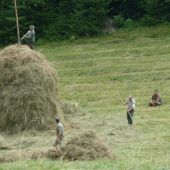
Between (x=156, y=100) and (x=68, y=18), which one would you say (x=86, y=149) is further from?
(x=68, y=18)

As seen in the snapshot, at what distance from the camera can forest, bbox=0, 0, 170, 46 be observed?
Answer: 35.2 meters

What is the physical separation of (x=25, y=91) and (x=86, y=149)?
5.35 m

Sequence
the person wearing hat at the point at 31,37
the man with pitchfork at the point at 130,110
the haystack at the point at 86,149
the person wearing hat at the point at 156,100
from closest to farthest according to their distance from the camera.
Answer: the haystack at the point at 86,149 → the man with pitchfork at the point at 130,110 → the person wearing hat at the point at 31,37 → the person wearing hat at the point at 156,100

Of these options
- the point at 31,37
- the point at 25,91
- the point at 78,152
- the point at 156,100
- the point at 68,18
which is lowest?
the point at 156,100

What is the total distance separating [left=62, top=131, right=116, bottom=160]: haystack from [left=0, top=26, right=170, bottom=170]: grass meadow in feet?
1.51

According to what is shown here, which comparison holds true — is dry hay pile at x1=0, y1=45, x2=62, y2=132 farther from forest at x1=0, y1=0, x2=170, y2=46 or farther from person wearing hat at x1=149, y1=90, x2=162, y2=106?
forest at x1=0, y1=0, x2=170, y2=46

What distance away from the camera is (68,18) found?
121 ft

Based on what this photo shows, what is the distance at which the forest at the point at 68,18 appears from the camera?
35.2 m

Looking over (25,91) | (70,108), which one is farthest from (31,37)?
(70,108)

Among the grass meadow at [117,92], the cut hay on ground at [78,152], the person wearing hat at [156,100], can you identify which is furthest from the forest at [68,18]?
the cut hay on ground at [78,152]

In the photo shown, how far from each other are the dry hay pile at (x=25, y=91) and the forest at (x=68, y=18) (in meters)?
19.1

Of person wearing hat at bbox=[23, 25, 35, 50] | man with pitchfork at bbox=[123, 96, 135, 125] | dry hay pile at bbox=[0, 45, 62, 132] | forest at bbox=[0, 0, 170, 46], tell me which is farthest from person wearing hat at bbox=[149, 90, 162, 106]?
forest at bbox=[0, 0, 170, 46]

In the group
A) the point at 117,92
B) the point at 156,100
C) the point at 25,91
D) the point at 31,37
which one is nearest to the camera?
the point at 25,91

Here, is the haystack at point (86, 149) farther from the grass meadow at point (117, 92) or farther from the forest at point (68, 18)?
the forest at point (68, 18)
